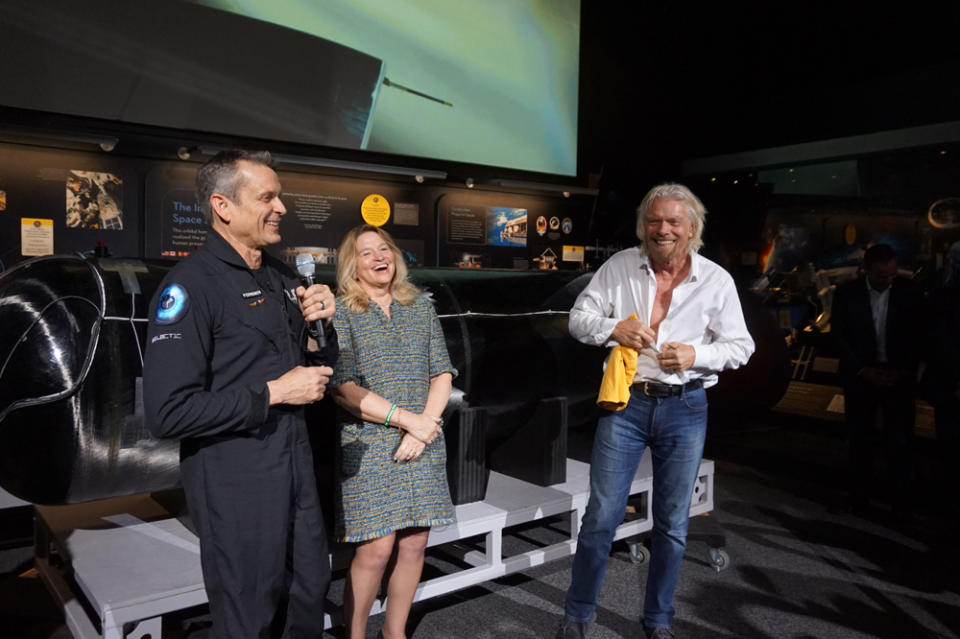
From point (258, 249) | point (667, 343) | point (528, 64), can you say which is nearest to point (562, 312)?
point (667, 343)

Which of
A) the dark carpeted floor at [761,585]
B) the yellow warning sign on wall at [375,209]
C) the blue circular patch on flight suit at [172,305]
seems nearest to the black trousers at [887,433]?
the dark carpeted floor at [761,585]

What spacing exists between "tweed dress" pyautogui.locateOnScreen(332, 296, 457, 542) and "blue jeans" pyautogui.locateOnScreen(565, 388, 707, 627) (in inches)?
20.0

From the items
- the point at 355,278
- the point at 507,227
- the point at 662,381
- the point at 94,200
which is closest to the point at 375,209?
the point at 507,227

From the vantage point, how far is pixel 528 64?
5.89 metres

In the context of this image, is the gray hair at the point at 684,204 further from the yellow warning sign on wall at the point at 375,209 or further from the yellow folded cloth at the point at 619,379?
the yellow warning sign on wall at the point at 375,209

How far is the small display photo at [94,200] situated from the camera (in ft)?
13.2

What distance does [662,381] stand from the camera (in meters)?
2.09

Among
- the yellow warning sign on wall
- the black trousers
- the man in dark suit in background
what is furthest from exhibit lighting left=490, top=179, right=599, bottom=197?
the black trousers

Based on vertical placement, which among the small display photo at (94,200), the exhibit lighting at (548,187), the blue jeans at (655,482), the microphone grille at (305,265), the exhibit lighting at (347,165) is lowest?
the blue jeans at (655,482)

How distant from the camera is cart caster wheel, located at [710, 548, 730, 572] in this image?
2.95 meters

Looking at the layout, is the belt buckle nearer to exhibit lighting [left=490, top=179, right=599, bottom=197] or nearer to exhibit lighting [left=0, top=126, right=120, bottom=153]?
exhibit lighting [left=0, top=126, right=120, bottom=153]

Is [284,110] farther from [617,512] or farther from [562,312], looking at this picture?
[617,512]

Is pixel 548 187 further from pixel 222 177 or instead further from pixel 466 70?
pixel 222 177

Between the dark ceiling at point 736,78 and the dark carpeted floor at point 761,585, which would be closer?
the dark carpeted floor at point 761,585
